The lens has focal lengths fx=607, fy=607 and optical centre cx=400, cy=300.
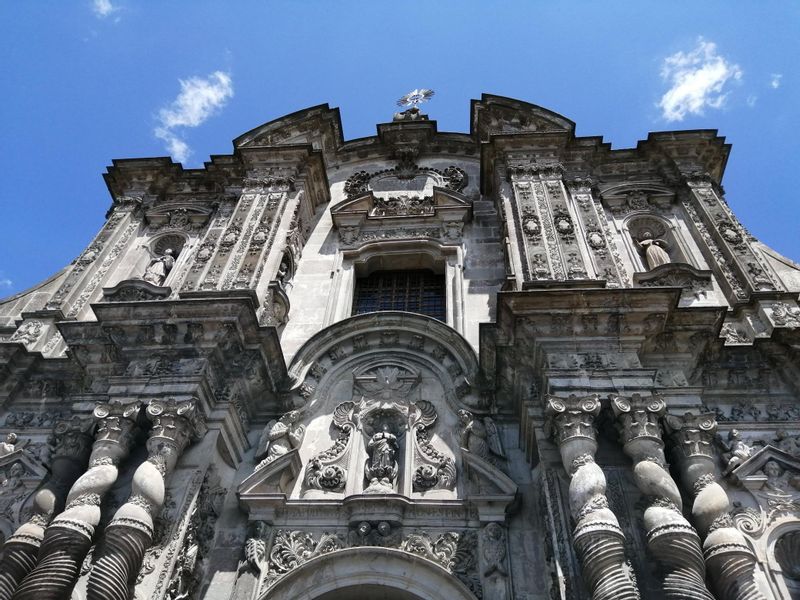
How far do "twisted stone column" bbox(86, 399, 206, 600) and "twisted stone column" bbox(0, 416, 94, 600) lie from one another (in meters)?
0.87

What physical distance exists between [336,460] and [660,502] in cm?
460

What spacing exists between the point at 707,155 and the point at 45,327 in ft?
48.7

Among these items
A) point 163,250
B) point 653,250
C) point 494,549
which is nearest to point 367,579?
point 494,549

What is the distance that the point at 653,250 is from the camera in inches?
482

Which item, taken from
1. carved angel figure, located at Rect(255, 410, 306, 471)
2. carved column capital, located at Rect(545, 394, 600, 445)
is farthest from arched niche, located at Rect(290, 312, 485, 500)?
carved column capital, located at Rect(545, 394, 600, 445)

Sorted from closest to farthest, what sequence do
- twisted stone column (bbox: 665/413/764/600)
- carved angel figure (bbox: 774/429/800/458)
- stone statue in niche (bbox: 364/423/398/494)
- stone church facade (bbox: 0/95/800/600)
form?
twisted stone column (bbox: 665/413/764/600)
stone church facade (bbox: 0/95/800/600)
carved angel figure (bbox: 774/429/800/458)
stone statue in niche (bbox: 364/423/398/494)

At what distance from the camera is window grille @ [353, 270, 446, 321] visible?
12734 millimetres

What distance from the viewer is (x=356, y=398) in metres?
10.1

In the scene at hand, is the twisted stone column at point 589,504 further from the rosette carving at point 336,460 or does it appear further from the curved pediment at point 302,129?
the curved pediment at point 302,129

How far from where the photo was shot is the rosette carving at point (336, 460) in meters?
8.91

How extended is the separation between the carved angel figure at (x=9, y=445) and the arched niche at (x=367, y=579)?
188 inches

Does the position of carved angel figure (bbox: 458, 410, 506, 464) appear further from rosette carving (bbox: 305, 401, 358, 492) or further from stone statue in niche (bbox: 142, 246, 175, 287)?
stone statue in niche (bbox: 142, 246, 175, 287)

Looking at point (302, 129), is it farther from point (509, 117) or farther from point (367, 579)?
point (367, 579)

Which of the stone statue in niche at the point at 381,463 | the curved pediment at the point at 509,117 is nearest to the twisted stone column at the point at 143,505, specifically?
the stone statue in niche at the point at 381,463
